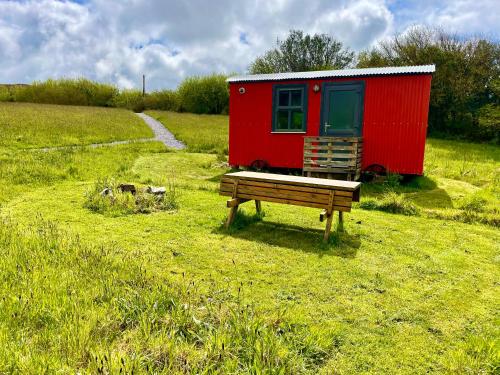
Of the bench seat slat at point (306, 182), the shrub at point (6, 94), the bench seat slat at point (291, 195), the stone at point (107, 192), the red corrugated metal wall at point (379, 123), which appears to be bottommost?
the stone at point (107, 192)

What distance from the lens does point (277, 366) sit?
2695 mm

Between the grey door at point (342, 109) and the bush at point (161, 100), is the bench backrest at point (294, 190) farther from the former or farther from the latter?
the bush at point (161, 100)

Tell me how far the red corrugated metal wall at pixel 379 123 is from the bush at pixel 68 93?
47330 mm

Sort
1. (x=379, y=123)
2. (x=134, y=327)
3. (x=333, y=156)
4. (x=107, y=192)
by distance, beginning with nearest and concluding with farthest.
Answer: (x=134, y=327)
(x=107, y=192)
(x=333, y=156)
(x=379, y=123)

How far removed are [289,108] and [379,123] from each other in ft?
9.68

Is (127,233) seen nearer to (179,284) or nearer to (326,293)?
(179,284)

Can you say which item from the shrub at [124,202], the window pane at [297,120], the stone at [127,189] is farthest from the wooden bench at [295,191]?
the window pane at [297,120]

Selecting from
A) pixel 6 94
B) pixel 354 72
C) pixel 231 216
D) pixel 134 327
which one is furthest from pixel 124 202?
pixel 6 94

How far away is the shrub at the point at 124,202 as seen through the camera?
6988mm

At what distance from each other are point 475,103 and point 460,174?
1485 centimetres

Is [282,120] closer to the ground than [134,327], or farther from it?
farther from it

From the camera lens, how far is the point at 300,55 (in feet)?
144

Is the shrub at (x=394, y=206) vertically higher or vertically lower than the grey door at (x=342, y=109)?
lower

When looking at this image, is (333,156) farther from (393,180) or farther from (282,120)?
(282,120)
